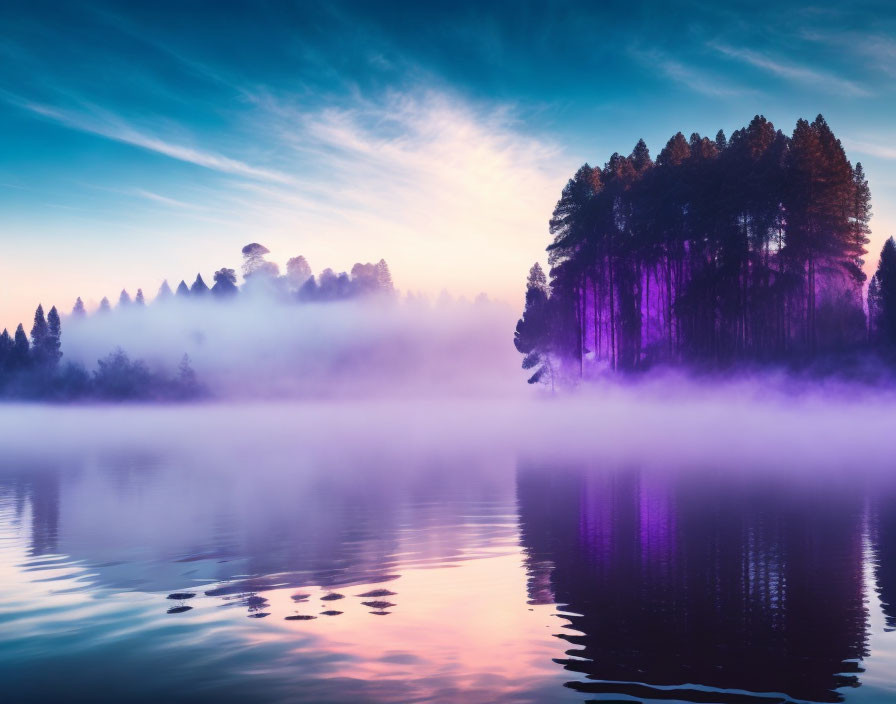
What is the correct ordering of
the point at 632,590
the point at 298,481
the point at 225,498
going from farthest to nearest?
the point at 298,481, the point at 225,498, the point at 632,590

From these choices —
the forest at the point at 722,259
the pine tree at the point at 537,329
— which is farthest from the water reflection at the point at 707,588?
the pine tree at the point at 537,329

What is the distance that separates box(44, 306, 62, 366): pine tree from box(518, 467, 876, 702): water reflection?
167727mm

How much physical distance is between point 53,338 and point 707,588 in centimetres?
17919

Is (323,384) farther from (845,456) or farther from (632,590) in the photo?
(632,590)

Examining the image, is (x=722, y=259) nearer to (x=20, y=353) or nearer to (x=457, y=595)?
(x=457, y=595)

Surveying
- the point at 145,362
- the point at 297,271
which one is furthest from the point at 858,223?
the point at 297,271

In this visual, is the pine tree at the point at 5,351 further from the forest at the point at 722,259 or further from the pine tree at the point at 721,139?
the pine tree at the point at 721,139

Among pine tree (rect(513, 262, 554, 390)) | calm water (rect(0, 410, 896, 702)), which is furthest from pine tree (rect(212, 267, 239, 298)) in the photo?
calm water (rect(0, 410, 896, 702))

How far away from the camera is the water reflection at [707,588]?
9312 mm

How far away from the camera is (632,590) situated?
13.2m

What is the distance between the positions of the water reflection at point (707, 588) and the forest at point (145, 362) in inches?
5611

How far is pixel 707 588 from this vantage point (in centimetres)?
1333

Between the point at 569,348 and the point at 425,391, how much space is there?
10578 cm

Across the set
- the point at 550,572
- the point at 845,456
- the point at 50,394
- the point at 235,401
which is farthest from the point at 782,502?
the point at 50,394
